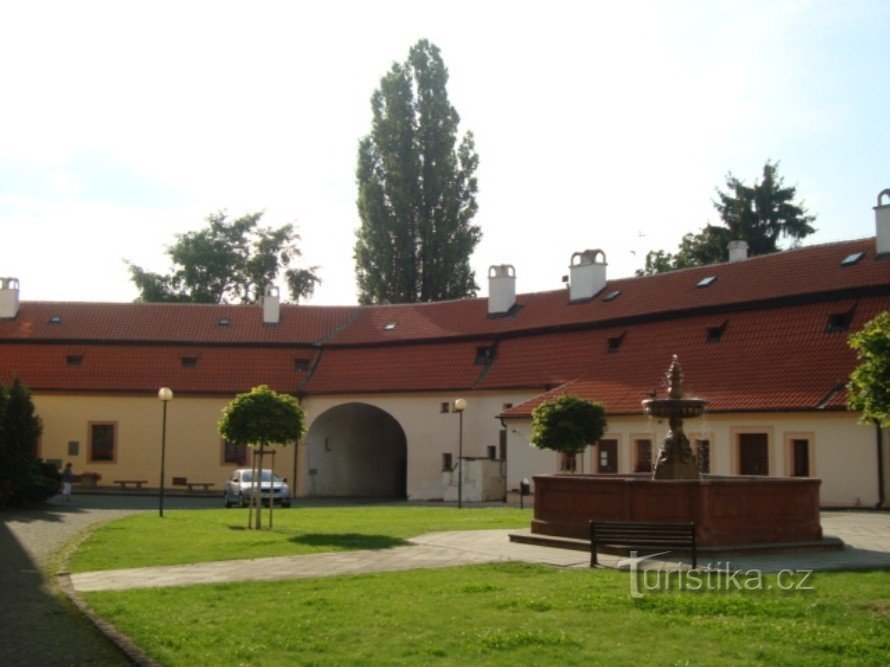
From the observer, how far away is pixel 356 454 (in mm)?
49219

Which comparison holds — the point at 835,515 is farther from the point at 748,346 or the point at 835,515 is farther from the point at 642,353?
the point at 642,353

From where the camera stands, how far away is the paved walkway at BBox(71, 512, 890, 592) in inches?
599

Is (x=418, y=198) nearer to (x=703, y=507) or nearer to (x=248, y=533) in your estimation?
(x=248, y=533)

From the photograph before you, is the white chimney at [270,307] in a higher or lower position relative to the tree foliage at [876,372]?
higher

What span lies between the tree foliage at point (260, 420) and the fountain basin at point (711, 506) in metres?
8.08

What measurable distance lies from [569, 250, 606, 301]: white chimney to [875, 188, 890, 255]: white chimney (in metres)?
11.5

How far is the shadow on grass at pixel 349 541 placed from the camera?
1953cm

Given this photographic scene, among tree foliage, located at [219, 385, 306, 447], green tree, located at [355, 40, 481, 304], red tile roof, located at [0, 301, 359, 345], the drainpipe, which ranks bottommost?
the drainpipe

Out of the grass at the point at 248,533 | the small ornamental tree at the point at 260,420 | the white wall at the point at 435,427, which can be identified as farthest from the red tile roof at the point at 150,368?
the small ornamental tree at the point at 260,420

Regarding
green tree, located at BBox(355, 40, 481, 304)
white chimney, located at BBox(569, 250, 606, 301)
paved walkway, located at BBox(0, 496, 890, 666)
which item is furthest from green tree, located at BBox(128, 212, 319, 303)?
paved walkway, located at BBox(0, 496, 890, 666)

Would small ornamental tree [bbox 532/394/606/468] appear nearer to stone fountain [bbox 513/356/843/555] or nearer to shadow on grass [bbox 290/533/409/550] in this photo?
shadow on grass [bbox 290/533/409/550]

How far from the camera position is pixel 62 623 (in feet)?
38.9

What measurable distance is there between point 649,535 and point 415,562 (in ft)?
12.2

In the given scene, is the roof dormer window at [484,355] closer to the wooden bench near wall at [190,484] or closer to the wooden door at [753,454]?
the wooden bench near wall at [190,484]
